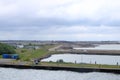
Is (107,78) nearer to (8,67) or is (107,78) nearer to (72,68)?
(72,68)

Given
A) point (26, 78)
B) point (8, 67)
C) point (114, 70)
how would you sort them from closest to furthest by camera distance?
point (26, 78) < point (114, 70) < point (8, 67)

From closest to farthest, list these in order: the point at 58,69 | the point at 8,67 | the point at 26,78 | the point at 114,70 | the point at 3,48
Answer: the point at 26,78 → the point at 114,70 → the point at 58,69 → the point at 8,67 → the point at 3,48

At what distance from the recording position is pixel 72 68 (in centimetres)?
5747

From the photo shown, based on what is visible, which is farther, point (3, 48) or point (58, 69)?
point (3, 48)

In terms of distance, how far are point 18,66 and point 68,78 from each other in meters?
16.5

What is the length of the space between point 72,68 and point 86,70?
281cm

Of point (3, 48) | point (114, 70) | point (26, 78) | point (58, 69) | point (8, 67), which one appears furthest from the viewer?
point (3, 48)

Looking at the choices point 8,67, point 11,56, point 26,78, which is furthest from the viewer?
point 11,56

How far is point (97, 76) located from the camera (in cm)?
5003

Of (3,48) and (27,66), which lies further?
(3,48)

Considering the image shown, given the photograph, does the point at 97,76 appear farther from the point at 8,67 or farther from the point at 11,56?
the point at 11,56

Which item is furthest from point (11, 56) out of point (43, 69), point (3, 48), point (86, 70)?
point (86, 70)

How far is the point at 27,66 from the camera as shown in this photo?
61.1 metres

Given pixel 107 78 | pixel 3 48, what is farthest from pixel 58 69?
pixel 3 48
